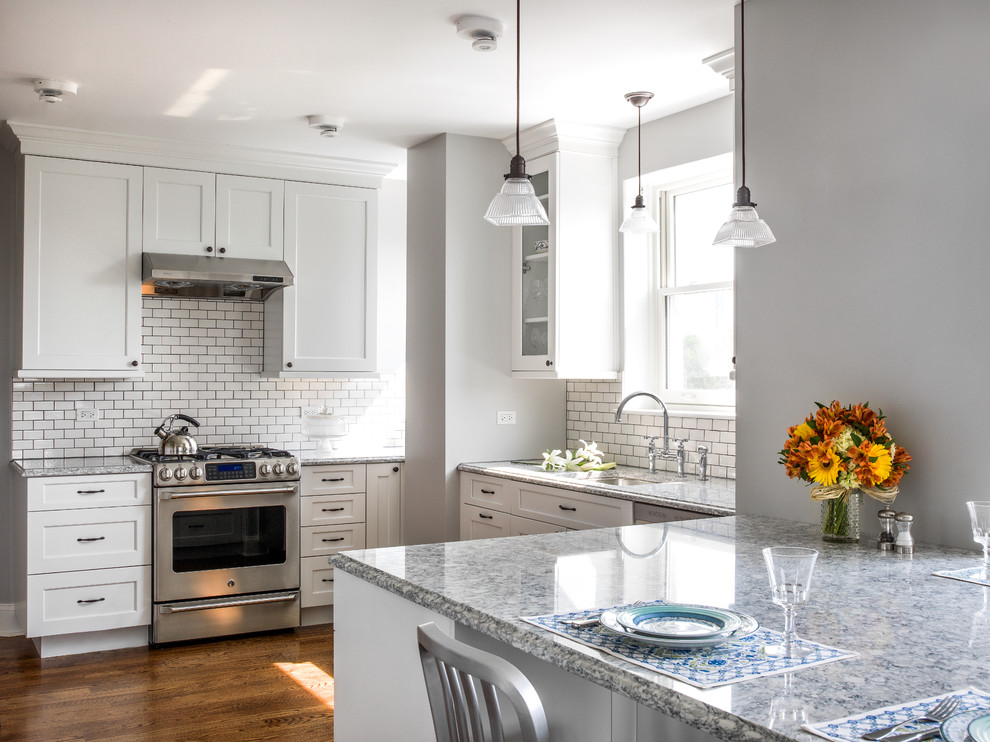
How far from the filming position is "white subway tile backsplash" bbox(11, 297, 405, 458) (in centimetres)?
489

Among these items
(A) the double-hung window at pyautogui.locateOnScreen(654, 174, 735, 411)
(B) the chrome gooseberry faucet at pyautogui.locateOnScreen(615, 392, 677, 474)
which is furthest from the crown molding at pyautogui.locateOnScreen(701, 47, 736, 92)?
(B) the chrome gooseberry faucet at pyautogui.locateOnScreen(615, 392, 677, 474)

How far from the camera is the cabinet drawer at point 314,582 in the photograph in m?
4.89

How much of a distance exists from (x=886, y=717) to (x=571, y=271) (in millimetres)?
3490

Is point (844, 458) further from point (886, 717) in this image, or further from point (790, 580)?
point (886, 717)

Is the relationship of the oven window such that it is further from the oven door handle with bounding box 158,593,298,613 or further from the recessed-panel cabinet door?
the recessed-panel cabinet door

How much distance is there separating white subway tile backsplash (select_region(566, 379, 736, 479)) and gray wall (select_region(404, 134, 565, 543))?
6.7 inches

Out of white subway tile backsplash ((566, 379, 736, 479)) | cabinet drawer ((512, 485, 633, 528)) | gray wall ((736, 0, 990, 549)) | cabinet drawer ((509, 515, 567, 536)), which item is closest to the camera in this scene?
gray wall ((736, 0, 990, 549))

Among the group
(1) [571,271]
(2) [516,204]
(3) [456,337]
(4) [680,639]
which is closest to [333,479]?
(3) [456,337]

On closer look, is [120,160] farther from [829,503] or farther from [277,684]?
[829,503]

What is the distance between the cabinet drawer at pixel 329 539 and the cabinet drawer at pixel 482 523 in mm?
695

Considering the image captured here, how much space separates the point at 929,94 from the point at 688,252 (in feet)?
6.63

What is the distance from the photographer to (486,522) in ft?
14.8

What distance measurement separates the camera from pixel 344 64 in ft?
12.0

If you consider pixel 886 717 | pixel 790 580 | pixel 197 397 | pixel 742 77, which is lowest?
pixel 886 717
